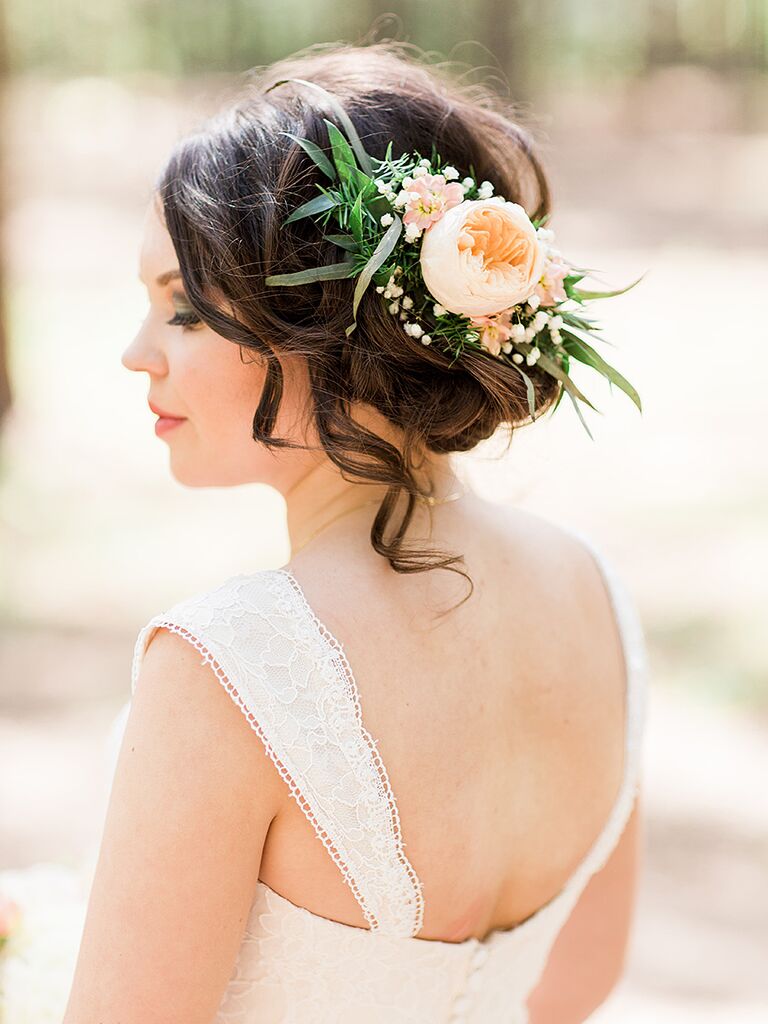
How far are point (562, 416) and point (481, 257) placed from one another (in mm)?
7310

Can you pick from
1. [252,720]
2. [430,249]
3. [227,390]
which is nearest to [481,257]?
[430,249]

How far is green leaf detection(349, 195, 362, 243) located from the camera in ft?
5.29

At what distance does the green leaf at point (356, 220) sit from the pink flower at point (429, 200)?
0.20 feet

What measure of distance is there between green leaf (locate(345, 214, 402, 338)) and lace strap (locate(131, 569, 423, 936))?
346 mm

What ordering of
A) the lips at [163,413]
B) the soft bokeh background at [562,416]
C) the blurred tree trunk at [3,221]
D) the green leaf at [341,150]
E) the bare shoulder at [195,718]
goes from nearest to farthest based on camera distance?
the bare shoulder at [195,718] → the green leaf at [341,150] → the lips at [163,413] → the soft bokeh background at [562,416] → the blurred tree trunk at [3,221]

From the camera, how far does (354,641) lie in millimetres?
1574

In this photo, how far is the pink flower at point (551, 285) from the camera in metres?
1.74

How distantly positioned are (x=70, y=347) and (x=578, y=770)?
885cm

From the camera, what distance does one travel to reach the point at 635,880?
224 cm

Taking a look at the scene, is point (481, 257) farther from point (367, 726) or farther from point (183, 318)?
point (367, 726)

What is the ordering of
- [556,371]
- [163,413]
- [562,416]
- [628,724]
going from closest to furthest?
[556,371]
[163,413]
[628,724]
[562,416]

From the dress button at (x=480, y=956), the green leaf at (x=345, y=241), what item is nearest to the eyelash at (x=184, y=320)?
the green leaf at (x=345, y=241)

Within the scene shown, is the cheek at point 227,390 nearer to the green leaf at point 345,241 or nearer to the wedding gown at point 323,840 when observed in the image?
the green leaf at point 345,241

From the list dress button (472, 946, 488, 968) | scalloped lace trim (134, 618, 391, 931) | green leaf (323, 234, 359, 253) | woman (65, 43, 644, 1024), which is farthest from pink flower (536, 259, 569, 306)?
dress button (472, 946, 488, 968)
